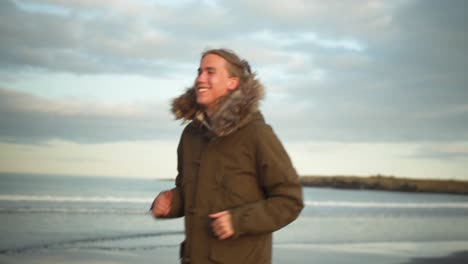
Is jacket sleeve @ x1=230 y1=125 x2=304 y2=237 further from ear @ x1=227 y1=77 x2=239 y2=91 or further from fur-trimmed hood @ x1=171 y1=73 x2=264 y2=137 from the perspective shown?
ear @ x1=227 y1=77 x2=239 y2=91

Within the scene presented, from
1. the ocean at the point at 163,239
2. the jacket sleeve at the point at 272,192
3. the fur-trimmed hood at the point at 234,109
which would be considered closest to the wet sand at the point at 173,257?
the ocean at the point at 163,239

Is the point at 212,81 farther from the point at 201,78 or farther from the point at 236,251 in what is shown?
the point at 236,251

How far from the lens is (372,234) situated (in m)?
12.8

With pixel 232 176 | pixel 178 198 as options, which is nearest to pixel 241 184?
pixel 232 176

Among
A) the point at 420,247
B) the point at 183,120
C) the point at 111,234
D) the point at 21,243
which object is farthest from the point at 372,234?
the point at 183,120

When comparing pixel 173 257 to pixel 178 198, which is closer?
pixel 178 198

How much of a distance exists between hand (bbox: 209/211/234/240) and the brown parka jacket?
0.05 metres

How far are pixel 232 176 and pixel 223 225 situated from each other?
230 mm

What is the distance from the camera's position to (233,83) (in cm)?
246

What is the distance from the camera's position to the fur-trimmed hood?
229 cm

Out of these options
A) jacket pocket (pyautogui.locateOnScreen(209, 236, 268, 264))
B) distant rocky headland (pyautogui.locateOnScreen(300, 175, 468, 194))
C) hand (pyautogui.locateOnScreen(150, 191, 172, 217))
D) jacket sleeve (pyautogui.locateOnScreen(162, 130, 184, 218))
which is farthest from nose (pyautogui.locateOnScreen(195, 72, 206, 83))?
distant rocky headland (pyautogui.locateOnScreen(300, 175, 468, 194))

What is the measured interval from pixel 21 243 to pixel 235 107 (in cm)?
851

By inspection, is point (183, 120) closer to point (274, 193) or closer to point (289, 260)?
point (274, 193)

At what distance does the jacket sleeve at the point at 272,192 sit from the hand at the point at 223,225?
0.12 ft
